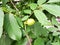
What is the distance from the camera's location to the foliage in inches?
26.0

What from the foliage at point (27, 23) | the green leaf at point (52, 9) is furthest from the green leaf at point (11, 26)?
the green leaf at point (52, 9)

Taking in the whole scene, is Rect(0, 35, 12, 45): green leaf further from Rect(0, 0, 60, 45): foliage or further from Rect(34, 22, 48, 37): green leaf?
Rect(34, 22, 48, 37): green leaf

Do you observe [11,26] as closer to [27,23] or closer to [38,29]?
[27,23]

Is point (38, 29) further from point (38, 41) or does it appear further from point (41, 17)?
point (41, 17)

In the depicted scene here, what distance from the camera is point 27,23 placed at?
2.29 feet

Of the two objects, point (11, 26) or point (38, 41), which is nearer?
point (11, 26)

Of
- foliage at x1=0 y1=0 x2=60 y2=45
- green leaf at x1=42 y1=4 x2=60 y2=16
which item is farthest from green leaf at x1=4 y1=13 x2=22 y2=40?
green leaf at x1=42 y1=4 x2=60 y2=16

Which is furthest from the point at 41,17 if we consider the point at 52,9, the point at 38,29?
the point at 38,29

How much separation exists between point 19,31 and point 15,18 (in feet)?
0.17

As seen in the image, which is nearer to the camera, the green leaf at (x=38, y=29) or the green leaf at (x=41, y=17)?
the green leaf at (x=41, y=17)

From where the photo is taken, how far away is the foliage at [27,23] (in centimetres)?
66

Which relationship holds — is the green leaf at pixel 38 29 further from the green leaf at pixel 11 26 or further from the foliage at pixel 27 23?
the green leaf at pixel 11 26

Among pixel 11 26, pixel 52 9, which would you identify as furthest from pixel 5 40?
pixel 52 9

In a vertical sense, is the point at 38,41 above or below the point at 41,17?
below
